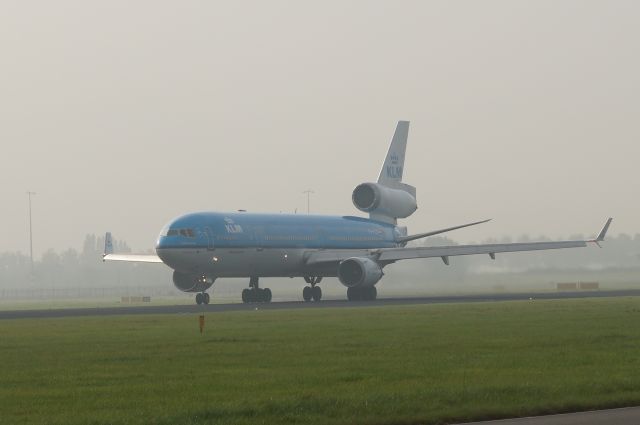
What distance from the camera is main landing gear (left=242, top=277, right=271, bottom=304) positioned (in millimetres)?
71625

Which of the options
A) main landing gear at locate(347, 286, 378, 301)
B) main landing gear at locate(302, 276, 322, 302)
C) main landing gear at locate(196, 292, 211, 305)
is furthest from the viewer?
main landing gear at locate(302, 276, 322, 302)

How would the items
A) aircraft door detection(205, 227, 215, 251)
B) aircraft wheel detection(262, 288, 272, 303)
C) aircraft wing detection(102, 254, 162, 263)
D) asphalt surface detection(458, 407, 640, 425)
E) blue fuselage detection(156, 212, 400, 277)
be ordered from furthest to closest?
aircraft wing detection(102, 254, 162, 263), aircraft wheel detection(262, 288, 272, 303), aircraft door detection(205, 227, 215, 251), blue fuselage detection(156, 212, 400, 277), asphalt surface detection(458, 407, 640, 425)

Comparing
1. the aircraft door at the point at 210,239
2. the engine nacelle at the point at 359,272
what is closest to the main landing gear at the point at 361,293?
the engine nacelle at the point at 359,272

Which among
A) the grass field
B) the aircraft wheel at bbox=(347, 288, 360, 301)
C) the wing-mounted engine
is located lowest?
the grass field

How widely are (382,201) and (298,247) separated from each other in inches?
375

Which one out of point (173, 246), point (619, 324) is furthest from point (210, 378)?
point (173, 246)

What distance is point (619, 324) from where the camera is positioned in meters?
39.1

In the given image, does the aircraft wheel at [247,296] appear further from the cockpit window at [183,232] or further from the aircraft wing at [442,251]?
the cockpit window at [183,232]

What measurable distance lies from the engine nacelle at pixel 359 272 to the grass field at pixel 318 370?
83.5 ft

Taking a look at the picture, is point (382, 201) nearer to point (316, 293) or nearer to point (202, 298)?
point (316, 293)

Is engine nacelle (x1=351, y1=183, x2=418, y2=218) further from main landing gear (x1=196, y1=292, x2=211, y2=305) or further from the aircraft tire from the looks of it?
main landing gear (x1=196, y1=292, x2=211, y2=305)

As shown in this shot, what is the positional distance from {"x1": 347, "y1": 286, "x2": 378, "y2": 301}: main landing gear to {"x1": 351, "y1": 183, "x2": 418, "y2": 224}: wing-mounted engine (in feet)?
29.3

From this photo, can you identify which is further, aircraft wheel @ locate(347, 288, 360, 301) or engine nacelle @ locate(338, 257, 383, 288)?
aircraft wheel @ locate(347, 288, 360, 301)

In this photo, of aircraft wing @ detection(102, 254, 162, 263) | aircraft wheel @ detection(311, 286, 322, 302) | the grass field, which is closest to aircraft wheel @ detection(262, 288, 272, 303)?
aircraft wheel @ detection(311, 286, 322, 302)
